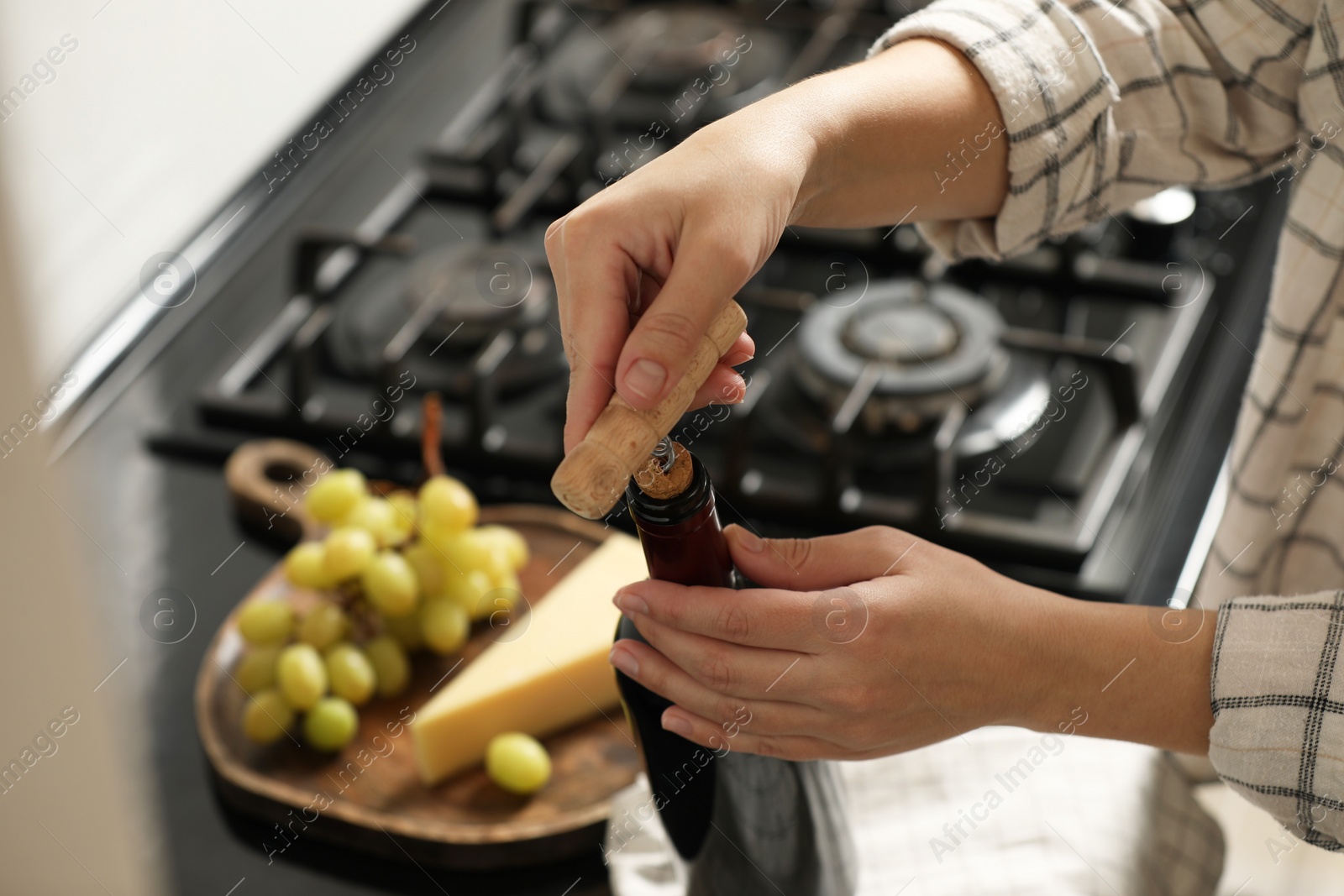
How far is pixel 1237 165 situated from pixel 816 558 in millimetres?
403

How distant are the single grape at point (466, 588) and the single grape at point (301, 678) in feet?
0.36

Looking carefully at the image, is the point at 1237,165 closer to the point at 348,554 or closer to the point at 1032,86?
the point at 1032,86

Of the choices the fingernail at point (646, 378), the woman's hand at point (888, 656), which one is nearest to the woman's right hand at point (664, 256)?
the fingernail at point (646, 378)

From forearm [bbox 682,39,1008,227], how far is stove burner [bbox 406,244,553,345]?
49cm

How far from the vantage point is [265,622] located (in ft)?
2.87

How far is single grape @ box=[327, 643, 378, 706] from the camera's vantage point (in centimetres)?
86

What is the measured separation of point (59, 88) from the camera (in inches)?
42.1

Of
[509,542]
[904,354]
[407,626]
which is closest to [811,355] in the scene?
[904,354]

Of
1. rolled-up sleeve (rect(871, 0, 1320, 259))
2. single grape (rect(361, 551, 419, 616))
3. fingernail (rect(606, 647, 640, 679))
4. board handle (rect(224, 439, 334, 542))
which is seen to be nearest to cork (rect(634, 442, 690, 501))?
fingernail (rect(606, 647, 640, 679))

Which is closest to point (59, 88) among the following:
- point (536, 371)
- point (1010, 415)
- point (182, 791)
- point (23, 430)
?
point (536, 371)

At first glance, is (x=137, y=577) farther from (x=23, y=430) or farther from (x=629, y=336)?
(x=23, y=430)

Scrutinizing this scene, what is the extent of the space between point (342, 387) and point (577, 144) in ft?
1.24

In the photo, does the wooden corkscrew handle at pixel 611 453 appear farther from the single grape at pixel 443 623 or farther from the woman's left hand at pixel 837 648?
the single grape at pixel 443 623

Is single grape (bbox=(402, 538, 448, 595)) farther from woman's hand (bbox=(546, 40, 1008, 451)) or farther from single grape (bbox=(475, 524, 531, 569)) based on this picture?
woman's hand (bbox=(546, 40, 1008, 451))
